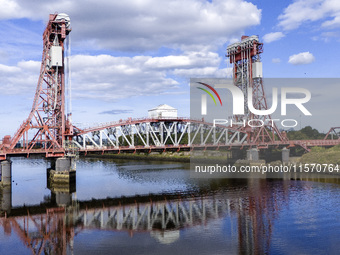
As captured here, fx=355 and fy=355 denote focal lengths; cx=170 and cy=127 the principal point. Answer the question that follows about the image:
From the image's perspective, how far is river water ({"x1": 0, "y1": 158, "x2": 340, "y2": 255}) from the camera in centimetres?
3120

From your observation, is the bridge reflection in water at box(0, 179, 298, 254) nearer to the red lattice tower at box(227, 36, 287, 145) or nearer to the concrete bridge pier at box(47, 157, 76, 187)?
the concrete bridge pier at box(47, 157, 76, 187)

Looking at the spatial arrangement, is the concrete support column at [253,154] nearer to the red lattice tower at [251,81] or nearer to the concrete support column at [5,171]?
the red lattice tower at [251,81]

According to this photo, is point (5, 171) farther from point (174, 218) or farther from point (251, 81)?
point (251, 81)

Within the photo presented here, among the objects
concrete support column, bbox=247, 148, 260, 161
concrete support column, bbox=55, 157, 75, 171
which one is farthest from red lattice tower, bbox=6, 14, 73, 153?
concrete support column, bbox=247, 148, 260, 161

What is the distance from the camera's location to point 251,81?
4092 inches

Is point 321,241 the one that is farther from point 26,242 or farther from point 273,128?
point 273,128

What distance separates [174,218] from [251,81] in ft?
234

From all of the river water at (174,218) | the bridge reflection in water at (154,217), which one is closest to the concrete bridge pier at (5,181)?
the river water at (174,218)

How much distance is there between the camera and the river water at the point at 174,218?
31203 millimetres

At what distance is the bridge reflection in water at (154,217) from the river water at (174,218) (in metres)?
0.10

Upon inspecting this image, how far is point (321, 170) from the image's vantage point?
258 feet

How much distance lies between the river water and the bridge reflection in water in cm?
10

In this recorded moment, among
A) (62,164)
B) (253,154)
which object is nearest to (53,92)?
(62,164)

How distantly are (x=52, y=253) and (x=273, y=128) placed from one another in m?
86.3
